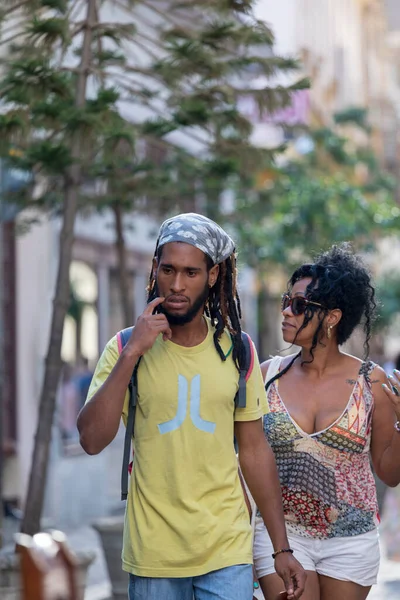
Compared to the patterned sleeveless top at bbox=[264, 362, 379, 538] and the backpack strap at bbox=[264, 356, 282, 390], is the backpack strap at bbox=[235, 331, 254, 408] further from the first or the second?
the backpack strap at bbox=[264, 356, 282, 390]

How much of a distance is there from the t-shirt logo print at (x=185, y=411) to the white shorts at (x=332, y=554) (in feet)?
3.56

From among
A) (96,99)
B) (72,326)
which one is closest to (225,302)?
(96,99)

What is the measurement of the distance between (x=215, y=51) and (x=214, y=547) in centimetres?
446

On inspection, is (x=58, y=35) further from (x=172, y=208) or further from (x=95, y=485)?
(x=95, y=485)

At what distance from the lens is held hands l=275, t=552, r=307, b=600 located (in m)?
4.50

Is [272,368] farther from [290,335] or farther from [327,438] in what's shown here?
[327,438]

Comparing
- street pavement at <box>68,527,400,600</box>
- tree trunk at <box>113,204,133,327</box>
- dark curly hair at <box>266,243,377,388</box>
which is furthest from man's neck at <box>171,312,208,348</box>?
tree trunk at <box>113,204,133,327</box>

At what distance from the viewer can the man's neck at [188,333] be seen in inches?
168

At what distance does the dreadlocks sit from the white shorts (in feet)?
3.31

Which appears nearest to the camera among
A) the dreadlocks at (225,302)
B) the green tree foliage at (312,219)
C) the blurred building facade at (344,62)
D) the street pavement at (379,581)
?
the dreadlocks at (225,302)

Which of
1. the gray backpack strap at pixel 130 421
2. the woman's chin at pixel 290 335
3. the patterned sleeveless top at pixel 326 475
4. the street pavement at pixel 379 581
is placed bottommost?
the street pavement at pixel 379 581

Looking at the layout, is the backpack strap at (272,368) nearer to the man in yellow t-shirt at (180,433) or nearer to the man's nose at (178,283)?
the man in yellow t-shirt at (180,433)

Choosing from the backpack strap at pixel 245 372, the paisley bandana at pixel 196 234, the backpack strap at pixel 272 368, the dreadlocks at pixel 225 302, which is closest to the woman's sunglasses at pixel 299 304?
the backpack strap at pixel 272 368

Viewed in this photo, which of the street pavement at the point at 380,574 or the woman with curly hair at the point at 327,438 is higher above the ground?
the woman with curly hair at the point at 327,438
